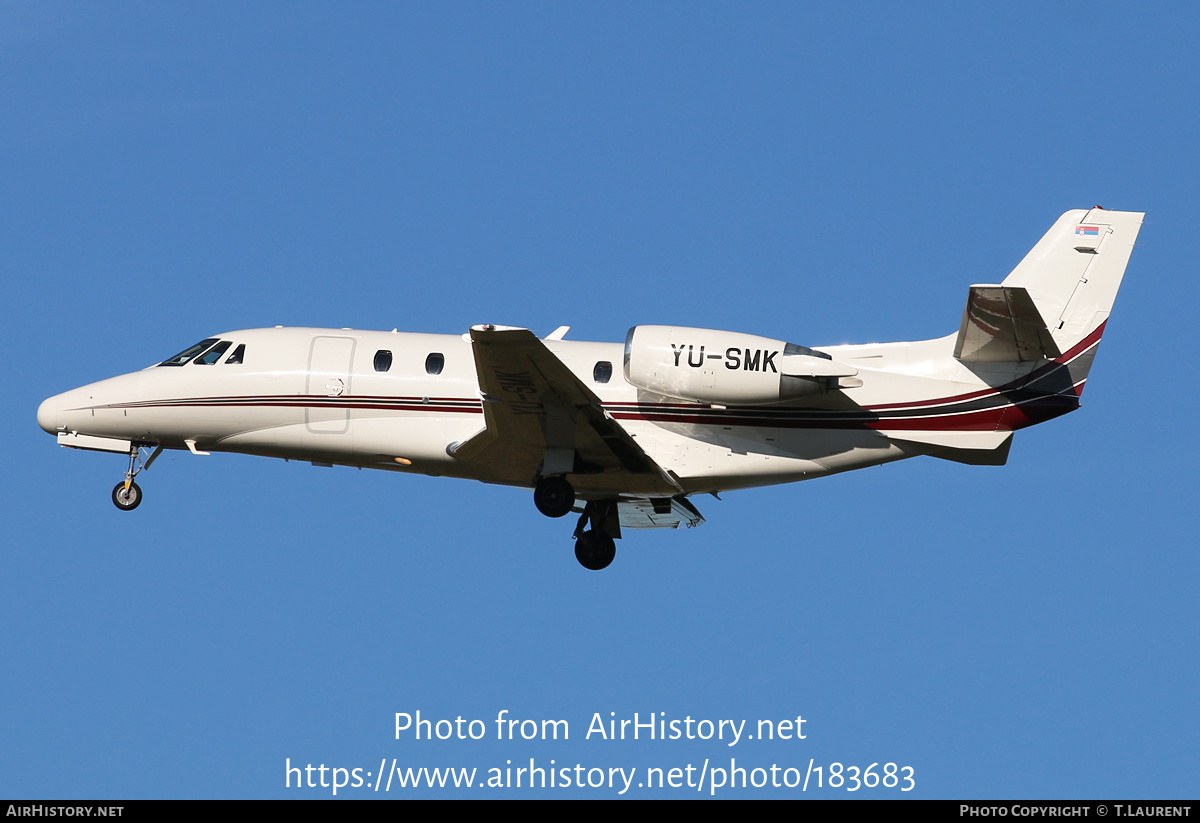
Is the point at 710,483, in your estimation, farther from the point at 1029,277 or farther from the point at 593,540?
the point at 1029,277

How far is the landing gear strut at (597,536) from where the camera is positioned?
21797 mm

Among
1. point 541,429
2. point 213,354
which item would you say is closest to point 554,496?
point 541,429

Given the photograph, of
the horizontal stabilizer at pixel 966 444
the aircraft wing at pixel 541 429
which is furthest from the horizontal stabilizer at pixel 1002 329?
the aircraft wing at pixel 541 429

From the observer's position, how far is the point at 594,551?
2178 centimetres

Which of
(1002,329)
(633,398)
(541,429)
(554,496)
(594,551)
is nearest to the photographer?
(1002,329)

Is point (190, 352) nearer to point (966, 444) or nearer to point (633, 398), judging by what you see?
point (633, 398)

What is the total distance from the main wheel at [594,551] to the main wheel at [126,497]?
720 cm

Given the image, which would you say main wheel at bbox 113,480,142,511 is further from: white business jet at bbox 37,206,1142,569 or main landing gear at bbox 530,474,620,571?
main landing gear at bbox 530,474,620,571

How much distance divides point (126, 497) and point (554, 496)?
748 centimetres

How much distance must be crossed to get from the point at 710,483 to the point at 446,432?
13.1ft

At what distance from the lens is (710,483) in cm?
2056

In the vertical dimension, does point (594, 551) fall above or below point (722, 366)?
below

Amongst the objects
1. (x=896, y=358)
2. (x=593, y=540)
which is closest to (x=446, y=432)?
(x=593, y=540)

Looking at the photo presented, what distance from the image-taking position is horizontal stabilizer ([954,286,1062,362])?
17719mm
